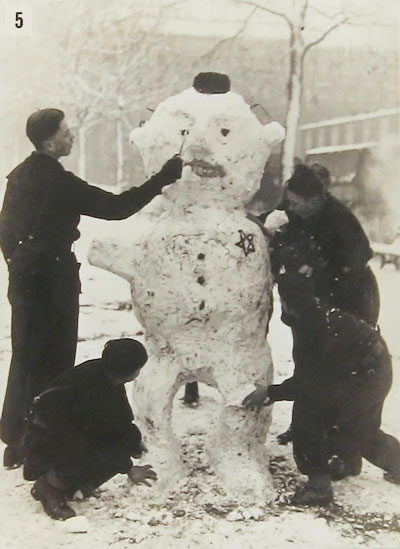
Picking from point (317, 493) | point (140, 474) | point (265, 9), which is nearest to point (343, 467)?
point (317, 493)

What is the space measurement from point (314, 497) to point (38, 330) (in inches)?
29.3

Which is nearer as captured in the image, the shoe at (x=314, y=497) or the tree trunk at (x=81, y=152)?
the shoe at (x=314, y=497)

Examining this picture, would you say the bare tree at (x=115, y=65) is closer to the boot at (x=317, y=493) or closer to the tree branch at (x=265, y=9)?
the tree branch at (x=265, y=9)

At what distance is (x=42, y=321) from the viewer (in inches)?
62.0

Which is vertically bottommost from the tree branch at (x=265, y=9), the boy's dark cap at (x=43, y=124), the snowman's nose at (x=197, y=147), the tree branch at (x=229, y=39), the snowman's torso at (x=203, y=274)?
the snowman's torso at (x=203, y=274)

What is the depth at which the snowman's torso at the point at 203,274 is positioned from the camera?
1490mm

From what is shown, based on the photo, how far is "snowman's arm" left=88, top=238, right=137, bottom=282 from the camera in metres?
1.56

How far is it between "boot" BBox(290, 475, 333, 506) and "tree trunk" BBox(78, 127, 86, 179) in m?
0.92

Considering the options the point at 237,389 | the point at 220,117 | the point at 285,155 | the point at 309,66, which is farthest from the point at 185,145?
the point at 237,389

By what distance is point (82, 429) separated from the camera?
1.46m

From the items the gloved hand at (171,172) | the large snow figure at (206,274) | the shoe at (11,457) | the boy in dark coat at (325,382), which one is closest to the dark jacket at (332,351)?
the boy in dark coat at (325,382)

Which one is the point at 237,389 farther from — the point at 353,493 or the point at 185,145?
the point at 185,145

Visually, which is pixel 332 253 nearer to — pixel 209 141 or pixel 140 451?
pixel 209 141

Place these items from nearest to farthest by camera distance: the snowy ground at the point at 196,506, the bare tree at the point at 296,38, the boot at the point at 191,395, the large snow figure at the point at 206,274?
the snowy ground at the point at 196,506 → the large snow figure at the point at 206,274 → the bare tree at the point at 296,38 → the boot at the point at 191,395
